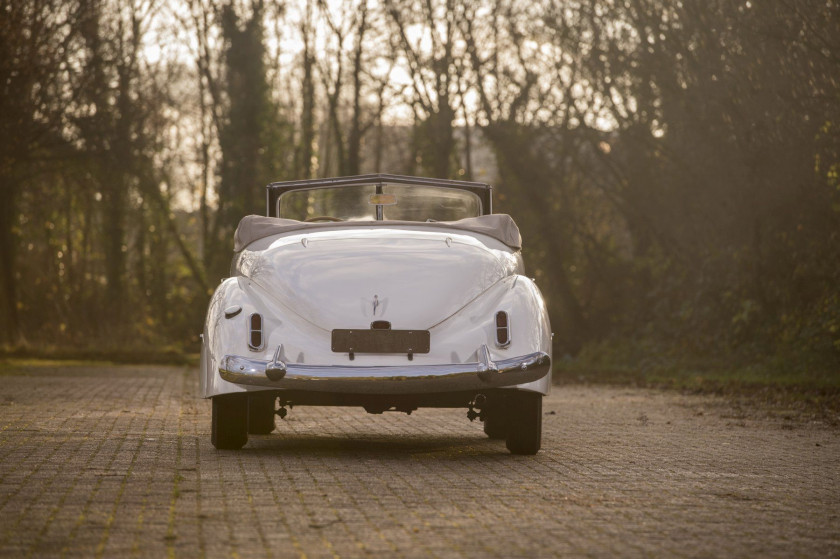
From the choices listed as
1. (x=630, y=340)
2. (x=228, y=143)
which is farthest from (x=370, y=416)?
(x=228, y=143)

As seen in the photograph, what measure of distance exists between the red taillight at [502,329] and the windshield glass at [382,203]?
209 cm

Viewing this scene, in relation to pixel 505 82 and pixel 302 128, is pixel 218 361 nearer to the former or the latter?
pixel 505 82

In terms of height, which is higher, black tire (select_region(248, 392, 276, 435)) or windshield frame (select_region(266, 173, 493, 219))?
windshield frame (select_region(266, 173, 493, 219))

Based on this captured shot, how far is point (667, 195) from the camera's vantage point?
25.8m

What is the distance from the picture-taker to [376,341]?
25.0 ft

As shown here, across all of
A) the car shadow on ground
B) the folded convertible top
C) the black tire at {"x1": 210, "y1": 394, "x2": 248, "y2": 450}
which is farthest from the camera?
the folded convertible top

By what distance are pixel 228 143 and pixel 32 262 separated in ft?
24.7

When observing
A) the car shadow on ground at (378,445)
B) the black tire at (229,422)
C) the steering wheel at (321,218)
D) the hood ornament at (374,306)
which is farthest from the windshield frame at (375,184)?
the black tire at (229,422)

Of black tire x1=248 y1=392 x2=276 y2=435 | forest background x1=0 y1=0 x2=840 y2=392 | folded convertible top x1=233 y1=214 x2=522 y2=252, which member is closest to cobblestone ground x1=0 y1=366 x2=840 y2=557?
black tire x1=248 y1=392 x2=276 y2=435

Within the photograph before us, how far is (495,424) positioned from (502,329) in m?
1.93

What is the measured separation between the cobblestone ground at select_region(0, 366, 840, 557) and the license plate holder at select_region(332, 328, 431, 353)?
68cm

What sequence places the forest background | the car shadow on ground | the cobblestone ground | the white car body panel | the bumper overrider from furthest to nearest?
the forest background < the car shadow on ground < the white car body panel < the bumper overrider < the cobblestone ground

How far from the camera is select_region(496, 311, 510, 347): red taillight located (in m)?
7.77

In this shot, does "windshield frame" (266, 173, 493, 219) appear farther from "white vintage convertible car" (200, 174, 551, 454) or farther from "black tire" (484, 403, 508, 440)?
"black tire" (484, 403, 508, 440)
